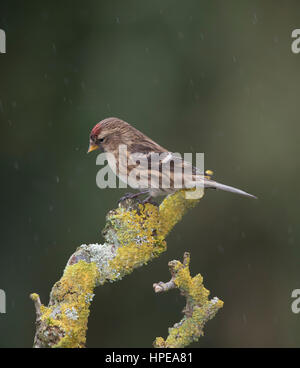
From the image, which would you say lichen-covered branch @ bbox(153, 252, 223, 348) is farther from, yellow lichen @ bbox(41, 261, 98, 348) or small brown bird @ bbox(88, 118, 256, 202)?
small brown bird @ bbox(88, 118, 256, 202)

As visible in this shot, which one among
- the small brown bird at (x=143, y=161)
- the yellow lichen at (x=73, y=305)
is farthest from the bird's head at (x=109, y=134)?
the yellow lichen at (x=73, y=305)

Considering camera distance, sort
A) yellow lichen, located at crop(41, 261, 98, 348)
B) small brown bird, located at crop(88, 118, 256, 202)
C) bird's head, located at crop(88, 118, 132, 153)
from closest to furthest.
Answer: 1. yellow lichen, located at crop(41, 261, 98, 348)
2. small brown bird, located at crop(88, 118, 256, 202)
3. bird's head, located at crop(88, 118, 132, 153)

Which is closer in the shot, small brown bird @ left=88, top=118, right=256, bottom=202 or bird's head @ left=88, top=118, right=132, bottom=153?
small brown bird @ left=88, top=118, right=256, bottom=202

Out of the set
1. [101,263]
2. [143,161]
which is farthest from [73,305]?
[143,161]

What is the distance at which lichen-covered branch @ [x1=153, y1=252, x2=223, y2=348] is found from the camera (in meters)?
2.46

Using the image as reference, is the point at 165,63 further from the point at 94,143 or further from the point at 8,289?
the point at 8,289

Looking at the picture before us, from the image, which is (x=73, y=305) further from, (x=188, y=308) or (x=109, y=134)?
(x=109, y=134)

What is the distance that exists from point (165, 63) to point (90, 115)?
0.79 metres

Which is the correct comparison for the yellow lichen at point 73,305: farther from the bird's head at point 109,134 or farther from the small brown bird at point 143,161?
the bird's head at point 109,134

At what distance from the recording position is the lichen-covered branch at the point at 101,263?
94.3 inches

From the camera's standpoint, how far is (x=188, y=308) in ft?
8.49

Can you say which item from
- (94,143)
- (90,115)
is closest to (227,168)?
(90,115)

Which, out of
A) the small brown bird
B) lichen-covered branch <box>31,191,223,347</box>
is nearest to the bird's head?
the small brown bird

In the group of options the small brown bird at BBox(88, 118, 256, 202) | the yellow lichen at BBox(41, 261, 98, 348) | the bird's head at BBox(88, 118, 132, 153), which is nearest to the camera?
the yellow lichen at BBox(41, 261, 98, 348)
